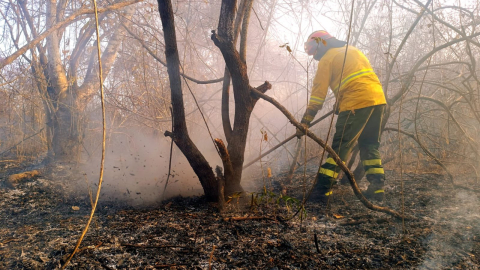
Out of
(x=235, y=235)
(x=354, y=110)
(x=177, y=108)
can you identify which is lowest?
(x=235, y=235)

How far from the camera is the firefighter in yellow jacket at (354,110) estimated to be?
3422 mm

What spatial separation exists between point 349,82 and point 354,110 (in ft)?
1.18

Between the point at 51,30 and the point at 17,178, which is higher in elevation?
the point at 51,30

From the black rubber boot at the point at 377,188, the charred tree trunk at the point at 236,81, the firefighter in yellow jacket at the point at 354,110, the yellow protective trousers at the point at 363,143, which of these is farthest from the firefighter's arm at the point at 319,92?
the black rubber boot at the point at 377,188

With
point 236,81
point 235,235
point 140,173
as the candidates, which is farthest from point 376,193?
point 140,173

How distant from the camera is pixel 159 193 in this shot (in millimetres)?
3725

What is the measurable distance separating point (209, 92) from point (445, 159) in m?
4.69

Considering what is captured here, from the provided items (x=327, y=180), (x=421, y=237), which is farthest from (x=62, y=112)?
(x=421, y=237)

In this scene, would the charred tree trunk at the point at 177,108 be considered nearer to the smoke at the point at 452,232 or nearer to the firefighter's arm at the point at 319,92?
the firefighter's arm at the point at 319,92

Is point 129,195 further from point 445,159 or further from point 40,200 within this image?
point 445,159

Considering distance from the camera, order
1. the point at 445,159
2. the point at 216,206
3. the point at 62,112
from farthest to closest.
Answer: the point at 62,112 < the point at 445,159 < the point at 216,206

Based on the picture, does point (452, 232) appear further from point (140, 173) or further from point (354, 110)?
point (140, 173)

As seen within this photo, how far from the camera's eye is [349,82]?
139 inches

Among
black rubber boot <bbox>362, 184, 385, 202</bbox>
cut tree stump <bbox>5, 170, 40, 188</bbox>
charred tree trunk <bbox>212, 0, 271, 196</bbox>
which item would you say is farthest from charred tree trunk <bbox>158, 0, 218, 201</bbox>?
cut tree stump <bbox>5, 170, 40, 188</bbox>
